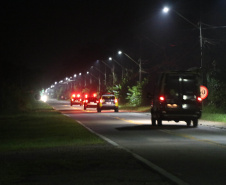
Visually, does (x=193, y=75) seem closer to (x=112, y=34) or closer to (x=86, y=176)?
(x=86, y=176)

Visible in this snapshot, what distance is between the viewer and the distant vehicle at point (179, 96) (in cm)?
2625

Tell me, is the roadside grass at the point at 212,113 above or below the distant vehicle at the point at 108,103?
below

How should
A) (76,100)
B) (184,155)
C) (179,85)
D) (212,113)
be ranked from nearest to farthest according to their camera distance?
1. (184,155)
2. (179,85)
3. (212,113)
4. (76,100)

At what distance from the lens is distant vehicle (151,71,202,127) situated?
26250 millimetres

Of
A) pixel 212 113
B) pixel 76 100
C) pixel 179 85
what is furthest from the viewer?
pixel 76 100

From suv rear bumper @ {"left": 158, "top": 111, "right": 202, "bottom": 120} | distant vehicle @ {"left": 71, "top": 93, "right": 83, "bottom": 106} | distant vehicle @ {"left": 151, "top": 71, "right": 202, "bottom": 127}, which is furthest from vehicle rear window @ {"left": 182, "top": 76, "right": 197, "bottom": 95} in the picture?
distant vehicle @ {"left": 71, "top": 93, "right": 83, "bottom": 106}

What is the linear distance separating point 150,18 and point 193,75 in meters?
73.0

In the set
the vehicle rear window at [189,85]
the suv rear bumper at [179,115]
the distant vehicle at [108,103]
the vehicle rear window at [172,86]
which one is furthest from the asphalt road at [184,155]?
the distant vehicle at [108,103]

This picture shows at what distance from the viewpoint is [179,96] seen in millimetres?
26266

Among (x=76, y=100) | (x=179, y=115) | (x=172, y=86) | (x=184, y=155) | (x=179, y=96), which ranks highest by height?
(x=76, y=100)

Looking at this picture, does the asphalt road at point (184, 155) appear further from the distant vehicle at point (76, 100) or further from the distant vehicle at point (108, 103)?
the distant vehicle at point (76, 100)

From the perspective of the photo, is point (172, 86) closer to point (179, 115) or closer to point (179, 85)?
point (179, 85)

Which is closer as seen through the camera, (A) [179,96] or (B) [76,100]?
(A) [179,96]

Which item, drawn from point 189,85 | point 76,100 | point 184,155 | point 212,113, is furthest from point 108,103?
point 184,155
